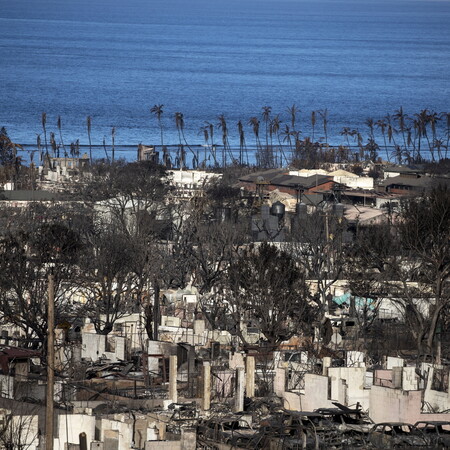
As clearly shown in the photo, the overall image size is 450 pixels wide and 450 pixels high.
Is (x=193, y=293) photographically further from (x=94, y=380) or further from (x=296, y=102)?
(x=296, y=102)

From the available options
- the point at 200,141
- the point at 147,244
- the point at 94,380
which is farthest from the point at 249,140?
the point at 94,380

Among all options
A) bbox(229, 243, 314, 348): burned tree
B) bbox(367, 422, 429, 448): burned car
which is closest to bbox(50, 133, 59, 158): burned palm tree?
bbox(229, 243, 314, 348): burned tree

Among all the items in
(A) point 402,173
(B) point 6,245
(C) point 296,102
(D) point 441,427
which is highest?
(C) point 296,102

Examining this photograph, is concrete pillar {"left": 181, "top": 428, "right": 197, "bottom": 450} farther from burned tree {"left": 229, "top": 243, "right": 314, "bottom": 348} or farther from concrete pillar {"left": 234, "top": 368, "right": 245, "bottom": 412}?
burned tree {"left": 229, "top": 243, "right": 314, "bottom": 348}

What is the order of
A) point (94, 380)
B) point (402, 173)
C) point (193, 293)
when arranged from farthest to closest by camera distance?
point (402, 173)
point (193, 293)
point (94, 380)

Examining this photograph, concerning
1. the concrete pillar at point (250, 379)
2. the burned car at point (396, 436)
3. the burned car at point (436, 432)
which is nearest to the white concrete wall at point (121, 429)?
the burned car at point (396, 436)

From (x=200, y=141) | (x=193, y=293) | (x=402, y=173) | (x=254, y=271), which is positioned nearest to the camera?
(x=254, y=271)

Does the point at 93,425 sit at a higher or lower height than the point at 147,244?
Result: lower

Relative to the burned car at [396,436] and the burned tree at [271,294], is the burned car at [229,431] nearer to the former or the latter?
the burned car at [396,436]
